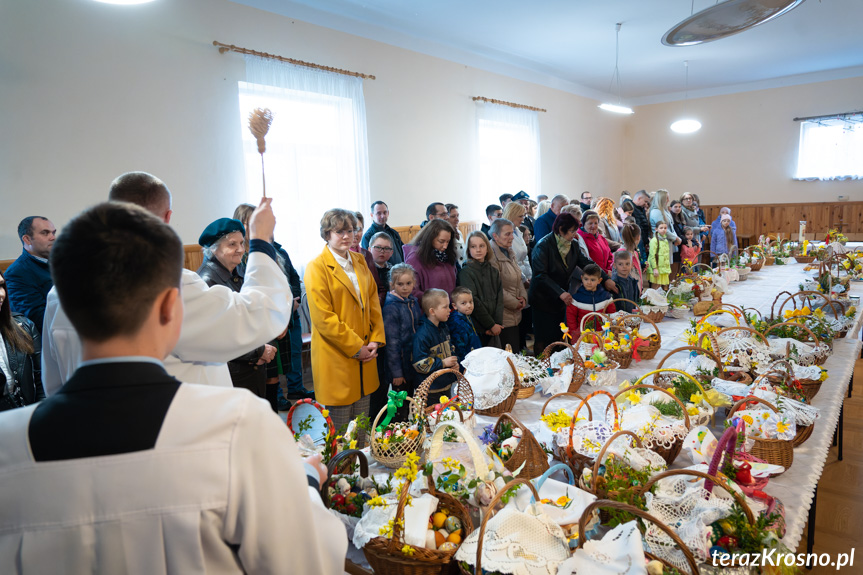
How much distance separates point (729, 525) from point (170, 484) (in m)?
1.25

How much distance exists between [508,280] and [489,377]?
1.97 metres

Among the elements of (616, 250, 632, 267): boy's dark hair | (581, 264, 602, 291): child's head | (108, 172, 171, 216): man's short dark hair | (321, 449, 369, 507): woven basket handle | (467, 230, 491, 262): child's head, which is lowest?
(321, 449, 369, 507): woven basket handle

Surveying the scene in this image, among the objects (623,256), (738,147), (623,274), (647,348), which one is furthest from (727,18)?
(738,147)

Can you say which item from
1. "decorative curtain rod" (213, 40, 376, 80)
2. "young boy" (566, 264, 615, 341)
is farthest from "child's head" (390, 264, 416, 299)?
"decorative curtain rod" (213, 40, 376, 80)

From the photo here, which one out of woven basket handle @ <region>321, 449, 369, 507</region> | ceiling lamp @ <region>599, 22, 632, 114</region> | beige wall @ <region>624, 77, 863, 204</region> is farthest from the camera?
beige wall @ <region>624, 77, 863, 204</region>

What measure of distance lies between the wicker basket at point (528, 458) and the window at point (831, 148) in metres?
11.3

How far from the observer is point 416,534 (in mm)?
1299

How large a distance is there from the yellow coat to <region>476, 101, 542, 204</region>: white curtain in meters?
5.14

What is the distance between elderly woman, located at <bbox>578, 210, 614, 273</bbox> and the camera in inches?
184

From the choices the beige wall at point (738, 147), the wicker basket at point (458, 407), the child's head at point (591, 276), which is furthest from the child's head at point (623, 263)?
the beige wall at point (738, 147)

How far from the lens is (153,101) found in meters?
4.17

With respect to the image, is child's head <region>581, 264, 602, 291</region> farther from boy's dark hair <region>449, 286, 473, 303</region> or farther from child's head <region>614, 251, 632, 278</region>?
boy's dark hair <region>449, 286, 473, 303</region>

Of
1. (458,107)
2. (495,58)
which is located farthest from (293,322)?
(495,58)

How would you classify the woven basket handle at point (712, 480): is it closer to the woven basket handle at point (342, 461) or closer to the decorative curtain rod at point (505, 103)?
the woven basket handle at point (342, 461)
